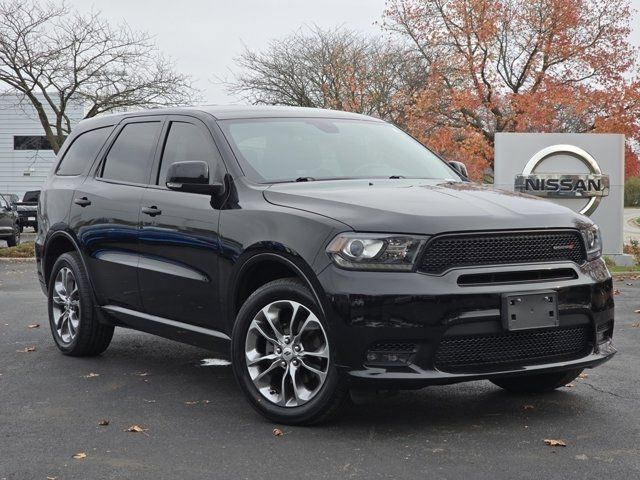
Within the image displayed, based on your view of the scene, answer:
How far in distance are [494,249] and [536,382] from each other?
1.47m

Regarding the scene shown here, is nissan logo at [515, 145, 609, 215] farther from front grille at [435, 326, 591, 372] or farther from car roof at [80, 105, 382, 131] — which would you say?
front grille at [435, 326, 591, 372]

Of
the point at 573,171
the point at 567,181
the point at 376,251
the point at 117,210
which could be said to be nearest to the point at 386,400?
the point at 376,251

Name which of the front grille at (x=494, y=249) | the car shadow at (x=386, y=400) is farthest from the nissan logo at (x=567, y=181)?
the front grille at (x=494, y=249)

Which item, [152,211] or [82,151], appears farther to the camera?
[82,151]

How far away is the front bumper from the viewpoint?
5.14 meters

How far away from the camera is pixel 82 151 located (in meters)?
8.35

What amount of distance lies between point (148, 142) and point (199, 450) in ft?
9.30

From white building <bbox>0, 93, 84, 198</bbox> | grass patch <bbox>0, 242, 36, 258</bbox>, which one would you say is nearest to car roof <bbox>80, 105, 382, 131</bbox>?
grass patch <bbox>0, 242, 36, 258</bbox>

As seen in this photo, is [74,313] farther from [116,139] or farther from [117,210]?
[116,139]

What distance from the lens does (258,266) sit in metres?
5.89

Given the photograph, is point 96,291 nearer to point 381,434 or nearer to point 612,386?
point 381,434

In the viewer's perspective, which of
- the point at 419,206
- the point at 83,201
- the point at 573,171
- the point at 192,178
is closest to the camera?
the point at 419,206

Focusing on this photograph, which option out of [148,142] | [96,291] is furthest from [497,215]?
[96,291]

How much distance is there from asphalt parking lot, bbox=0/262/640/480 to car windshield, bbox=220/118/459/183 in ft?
4.66
